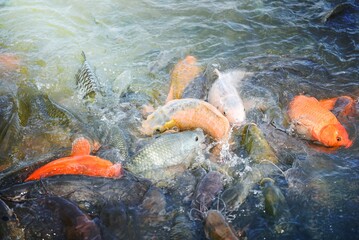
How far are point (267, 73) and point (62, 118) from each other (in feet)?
10.9

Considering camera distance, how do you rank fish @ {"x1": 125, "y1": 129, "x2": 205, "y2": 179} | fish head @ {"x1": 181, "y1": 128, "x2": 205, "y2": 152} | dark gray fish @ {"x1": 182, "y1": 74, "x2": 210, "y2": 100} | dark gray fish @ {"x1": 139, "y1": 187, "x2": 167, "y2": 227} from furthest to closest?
dark gray fish @ {"x1": 182, "y1": 74, "x2": 210, "y2": 100} < fish head @ {"x1": 181, "y1": 128, "x2": 205, "y2": 152} < fish @ {"x1": 125, "y1": 129, "x2": 205, "y2": 179} < dark gray fish @ {"x1": 139, "y1": 187, "x2": 167, "y2": 227}

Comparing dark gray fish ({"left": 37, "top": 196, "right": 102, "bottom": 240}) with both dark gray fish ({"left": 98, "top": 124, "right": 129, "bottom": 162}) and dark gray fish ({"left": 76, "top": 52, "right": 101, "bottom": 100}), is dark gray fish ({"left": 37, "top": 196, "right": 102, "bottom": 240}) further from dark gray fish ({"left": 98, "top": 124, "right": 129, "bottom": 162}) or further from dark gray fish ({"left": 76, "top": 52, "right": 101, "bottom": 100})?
dark gray fish ({"left": 76, "top": 52, "right": 101, "bottom": 100})

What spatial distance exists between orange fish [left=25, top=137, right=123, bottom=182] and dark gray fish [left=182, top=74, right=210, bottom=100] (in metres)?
1.68

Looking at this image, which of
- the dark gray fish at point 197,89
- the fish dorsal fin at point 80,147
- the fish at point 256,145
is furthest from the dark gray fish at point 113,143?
the fish at point 256,145

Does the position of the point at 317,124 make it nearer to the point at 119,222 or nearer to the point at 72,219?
the point at 119,222

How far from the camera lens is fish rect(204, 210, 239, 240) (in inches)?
98.4

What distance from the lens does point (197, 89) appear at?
461cm

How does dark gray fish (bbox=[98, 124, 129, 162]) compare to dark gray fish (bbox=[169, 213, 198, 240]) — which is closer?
dark gray fish (bbox=[169, 213, 198, 240])

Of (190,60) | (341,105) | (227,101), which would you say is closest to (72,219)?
(227,101)

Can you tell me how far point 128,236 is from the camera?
2.76 m

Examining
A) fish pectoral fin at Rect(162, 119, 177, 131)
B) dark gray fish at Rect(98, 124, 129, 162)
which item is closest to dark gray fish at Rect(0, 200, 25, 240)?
dark gray fish at Rect(98, 124, 129, 162)

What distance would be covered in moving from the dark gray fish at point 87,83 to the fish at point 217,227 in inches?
109

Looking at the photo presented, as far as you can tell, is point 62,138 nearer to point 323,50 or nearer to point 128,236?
point 128,236

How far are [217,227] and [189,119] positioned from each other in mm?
1598
